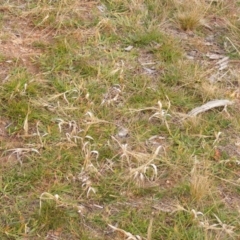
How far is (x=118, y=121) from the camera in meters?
3.28

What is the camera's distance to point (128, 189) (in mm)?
2895

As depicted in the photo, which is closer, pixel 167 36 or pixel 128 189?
pixel 128 189

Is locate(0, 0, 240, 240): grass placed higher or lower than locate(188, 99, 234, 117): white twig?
lower

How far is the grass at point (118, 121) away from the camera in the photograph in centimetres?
276

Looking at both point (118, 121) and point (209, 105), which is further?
point (209, 105)

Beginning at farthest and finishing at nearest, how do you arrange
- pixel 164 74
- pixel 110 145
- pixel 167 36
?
pixel 167 36
pixel 164 74
pixel 110 145

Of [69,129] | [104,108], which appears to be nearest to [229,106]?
[104,108]

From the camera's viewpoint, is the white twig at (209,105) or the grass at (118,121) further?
the white twig at (209,105)

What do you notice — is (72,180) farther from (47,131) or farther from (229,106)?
(229,106)

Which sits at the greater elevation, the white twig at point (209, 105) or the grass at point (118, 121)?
the white twig at point (209, 105)

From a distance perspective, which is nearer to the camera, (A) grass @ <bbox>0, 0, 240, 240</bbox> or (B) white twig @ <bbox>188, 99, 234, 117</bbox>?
(A) grass @ <bbox>0, 0, 240, 240</bbox>

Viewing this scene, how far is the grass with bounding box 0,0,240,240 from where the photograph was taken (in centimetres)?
276

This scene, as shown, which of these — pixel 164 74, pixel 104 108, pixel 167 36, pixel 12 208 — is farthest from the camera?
pixel 167 36

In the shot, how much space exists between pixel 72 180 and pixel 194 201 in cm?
60
